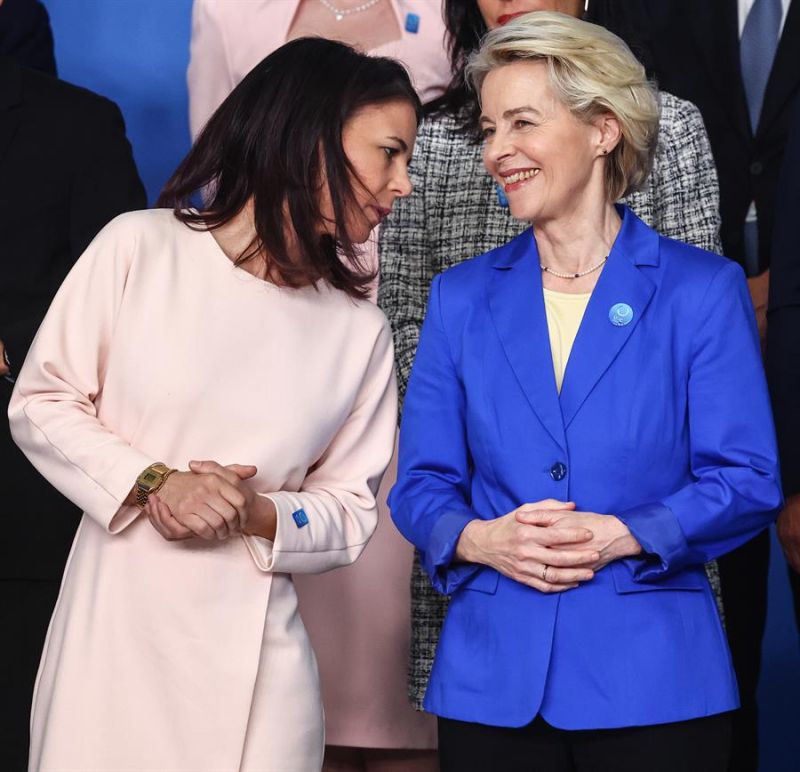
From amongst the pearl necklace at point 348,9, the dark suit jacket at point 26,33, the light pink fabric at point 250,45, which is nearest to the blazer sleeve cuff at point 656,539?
the light pink fabric at point 250,45

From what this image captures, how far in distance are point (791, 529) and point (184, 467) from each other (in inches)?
43.0

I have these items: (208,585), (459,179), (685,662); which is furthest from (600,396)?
(459,179)

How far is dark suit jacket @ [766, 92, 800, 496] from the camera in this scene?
9.39ft

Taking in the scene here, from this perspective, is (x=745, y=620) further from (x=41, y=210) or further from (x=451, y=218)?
(x=41, y=210)

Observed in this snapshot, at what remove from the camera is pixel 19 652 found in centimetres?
310

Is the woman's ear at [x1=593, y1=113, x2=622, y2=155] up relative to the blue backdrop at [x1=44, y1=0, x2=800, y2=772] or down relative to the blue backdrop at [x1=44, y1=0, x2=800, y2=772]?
up

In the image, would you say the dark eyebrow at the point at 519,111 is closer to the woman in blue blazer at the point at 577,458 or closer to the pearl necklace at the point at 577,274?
the woman in blue blazer at the point at 577,458

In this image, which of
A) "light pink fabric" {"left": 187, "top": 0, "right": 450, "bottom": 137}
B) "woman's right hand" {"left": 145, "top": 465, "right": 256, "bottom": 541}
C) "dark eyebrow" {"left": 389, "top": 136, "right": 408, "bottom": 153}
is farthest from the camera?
"light pink fabric" {"left": 187, "top": 0, "right": 450, "bottom": 137}

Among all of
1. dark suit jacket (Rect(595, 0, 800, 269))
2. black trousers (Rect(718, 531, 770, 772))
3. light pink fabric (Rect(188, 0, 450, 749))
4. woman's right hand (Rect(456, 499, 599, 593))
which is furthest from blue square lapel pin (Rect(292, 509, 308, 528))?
dark suit jacket (Rect(595, 0, 800, 269))

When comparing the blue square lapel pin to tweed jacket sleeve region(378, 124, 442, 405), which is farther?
tweed jacket sleeve region(378, 124, 442, 405)

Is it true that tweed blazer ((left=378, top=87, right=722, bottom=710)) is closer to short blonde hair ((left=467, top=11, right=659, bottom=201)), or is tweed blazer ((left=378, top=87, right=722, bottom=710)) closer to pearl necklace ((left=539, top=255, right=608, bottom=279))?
short blonde hair ((left=467, top=11, right=659, bottom=201))

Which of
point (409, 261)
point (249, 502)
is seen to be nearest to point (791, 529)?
point (409, 261)

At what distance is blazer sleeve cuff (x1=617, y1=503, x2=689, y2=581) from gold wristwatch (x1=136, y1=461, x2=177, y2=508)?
2.12 ft

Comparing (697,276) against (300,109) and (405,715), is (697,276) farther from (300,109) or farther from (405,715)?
(405,715)
